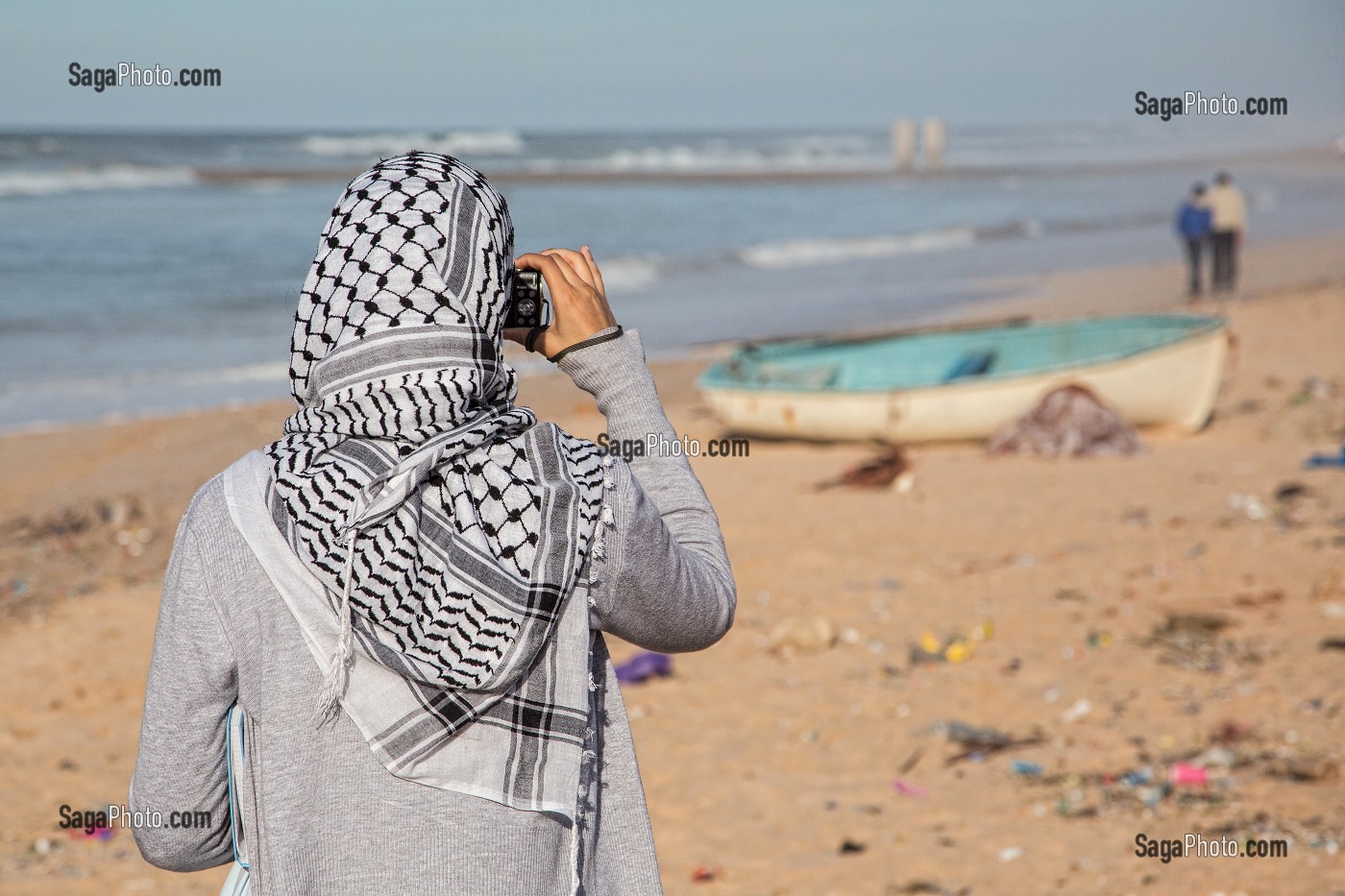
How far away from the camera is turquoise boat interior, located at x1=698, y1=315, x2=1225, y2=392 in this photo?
11305 millimetres

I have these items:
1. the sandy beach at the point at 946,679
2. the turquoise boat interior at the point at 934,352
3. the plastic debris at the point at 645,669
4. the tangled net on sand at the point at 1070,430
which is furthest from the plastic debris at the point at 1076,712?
the turquoise boat interior at the point at 934,352

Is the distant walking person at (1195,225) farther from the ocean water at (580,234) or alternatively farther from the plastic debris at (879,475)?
the plastic debris at (879,475)

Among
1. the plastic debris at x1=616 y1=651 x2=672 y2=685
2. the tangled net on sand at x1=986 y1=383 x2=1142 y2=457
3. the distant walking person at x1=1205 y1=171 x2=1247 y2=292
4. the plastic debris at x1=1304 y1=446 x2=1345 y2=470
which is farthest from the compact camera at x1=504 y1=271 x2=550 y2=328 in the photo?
the distant walking person at x1=1205 y1=171 x2=1247 y2=292

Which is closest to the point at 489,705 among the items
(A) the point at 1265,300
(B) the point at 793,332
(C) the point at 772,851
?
(C) the point at 772,851

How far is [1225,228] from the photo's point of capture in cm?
1716

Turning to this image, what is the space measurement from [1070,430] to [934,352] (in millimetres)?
2747

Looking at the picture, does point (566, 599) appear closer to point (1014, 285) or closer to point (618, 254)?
point (1014, 285)

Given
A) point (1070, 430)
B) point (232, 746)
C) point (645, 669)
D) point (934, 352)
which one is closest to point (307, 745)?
point (232, 746)

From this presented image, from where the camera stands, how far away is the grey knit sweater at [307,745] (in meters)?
1.37

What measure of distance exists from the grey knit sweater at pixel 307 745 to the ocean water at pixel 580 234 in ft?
1.37

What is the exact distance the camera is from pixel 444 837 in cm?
142

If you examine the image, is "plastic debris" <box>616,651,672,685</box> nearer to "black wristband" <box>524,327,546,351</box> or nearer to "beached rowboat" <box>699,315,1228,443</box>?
"black wristband" <box>524,327,546,351</box>

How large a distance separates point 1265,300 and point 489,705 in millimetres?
17643

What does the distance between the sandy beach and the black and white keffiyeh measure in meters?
2.84
